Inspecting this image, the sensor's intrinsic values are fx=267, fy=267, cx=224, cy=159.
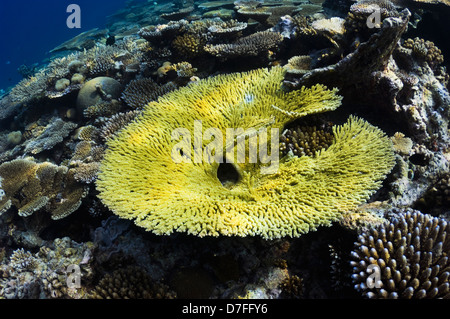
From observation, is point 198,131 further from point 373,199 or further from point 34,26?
point 34,26

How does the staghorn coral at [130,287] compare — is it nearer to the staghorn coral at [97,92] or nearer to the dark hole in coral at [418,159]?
the dark hole in coral at [418,159]

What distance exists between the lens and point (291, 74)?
409 cm

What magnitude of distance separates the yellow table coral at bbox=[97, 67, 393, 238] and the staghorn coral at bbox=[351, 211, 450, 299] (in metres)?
0.39

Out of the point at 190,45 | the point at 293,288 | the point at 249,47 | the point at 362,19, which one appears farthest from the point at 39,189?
the point at 362,19

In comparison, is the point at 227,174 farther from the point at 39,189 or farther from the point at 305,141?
the point at 39,189

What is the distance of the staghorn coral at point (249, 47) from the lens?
16.1 ft

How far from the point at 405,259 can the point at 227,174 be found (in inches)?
81.2

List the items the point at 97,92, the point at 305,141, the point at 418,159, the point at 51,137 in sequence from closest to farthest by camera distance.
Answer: the point at 305,141, the point at 418,159, the point at 51,137, the point at 97,92

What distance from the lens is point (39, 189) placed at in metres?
4.09

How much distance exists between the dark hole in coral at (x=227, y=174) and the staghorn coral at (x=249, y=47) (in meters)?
2.47

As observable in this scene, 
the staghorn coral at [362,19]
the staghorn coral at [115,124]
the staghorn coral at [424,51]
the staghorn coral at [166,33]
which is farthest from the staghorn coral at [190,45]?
the staghorn coral at [424,51]

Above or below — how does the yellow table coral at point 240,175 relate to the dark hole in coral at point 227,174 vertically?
above
